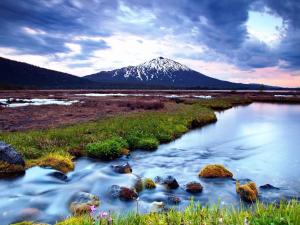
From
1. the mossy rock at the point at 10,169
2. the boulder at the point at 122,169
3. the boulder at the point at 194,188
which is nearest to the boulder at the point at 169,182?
the boulder at the point at 194,188

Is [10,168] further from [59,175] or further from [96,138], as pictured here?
[96,138]

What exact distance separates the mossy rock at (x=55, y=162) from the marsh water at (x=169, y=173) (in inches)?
19.7

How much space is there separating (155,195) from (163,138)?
14.5 metres

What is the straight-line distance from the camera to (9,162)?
16.9m

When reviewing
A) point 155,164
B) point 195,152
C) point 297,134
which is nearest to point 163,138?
point 195,152

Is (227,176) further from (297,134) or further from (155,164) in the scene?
(297,134)

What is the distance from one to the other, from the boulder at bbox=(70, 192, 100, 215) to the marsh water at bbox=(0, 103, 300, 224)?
0.31 metres

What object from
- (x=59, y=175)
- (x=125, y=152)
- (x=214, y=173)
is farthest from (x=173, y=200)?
(x=125, y=152)

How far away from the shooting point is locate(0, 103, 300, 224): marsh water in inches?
496

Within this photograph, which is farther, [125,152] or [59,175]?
[125,152]

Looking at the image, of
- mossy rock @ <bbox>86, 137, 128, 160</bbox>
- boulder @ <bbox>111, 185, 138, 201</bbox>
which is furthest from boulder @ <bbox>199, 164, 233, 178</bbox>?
mossy rock @ <bbox>86, 137, 128, 160</bbox>

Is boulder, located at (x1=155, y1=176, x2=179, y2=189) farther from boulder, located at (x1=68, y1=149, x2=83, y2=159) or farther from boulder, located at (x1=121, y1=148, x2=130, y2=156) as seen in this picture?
boulder, located at (x1=68, y1=149, x2=83, y2=159)

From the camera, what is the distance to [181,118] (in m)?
37.7

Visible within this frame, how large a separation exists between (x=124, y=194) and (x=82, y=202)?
1.77 meters
